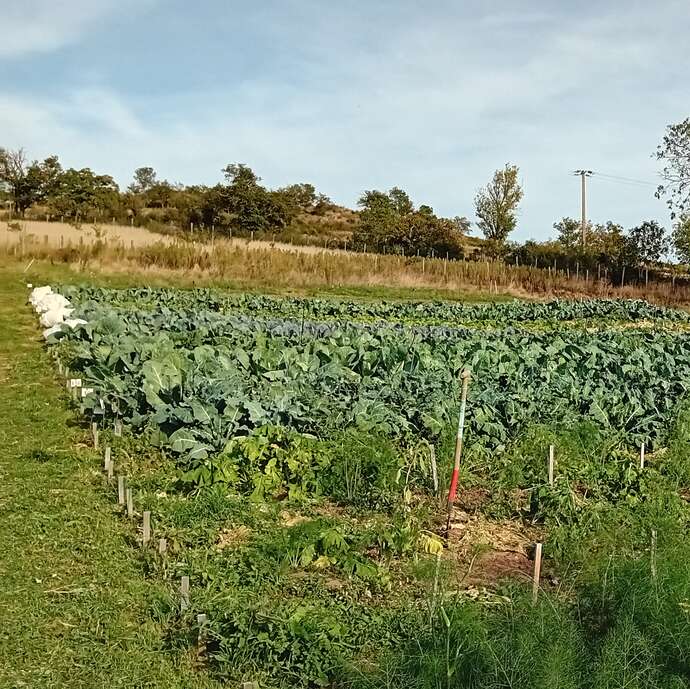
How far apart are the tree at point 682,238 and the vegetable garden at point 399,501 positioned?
2896 centimetres

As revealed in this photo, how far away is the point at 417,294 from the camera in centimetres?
2836

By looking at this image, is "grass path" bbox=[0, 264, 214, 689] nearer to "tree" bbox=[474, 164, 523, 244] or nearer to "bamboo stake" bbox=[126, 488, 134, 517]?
"bamboo stake" bbox=[126, 488, 134, 517]

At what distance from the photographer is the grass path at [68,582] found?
375 cm

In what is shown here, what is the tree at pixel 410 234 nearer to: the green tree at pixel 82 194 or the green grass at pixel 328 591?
the green tree at pixel 82 194

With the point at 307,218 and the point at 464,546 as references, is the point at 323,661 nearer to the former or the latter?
the point at 464,546

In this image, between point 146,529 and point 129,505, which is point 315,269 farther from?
point 146,529

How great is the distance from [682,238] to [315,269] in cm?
1924

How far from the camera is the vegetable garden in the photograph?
3645mm

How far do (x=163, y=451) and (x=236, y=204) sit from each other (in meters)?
46.3

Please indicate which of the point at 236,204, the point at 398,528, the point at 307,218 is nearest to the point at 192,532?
the point at 398,528

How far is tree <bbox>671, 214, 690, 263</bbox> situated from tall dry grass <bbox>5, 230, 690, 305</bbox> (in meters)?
3.48

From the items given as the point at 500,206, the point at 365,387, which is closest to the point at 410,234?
the point at 500,206

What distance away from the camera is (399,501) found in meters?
5.75

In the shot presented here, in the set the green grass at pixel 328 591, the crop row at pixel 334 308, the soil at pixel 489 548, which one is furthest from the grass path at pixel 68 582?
the crop row at pixel 334 308
